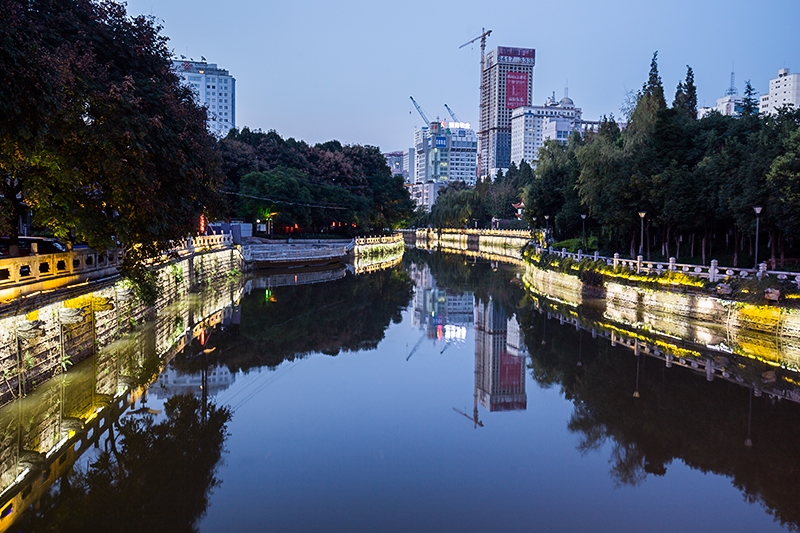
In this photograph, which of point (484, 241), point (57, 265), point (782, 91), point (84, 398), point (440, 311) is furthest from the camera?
point (782, 91)

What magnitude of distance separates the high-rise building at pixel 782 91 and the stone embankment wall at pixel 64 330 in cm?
13851

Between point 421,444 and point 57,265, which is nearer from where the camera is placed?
point 421,444

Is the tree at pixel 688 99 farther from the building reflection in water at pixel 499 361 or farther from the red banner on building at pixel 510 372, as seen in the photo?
the red banner on building at pixel 510 372

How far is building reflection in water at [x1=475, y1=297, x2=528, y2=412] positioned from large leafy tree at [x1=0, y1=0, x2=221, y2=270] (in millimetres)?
8484

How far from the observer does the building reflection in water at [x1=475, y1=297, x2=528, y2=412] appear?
531 inches

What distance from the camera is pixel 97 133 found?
13133mm

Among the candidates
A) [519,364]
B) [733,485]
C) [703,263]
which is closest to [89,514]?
[733,485]

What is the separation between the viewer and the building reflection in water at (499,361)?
13482 mm

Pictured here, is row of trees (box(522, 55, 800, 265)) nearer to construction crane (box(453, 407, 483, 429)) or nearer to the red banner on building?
the red banner on building

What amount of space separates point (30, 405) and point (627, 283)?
838 inches

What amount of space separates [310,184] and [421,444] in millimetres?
43753

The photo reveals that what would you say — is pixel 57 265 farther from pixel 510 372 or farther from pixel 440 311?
pixel 440 311

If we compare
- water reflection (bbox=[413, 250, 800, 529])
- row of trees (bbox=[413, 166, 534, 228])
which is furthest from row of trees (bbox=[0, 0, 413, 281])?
row of trees (bbox=[413, 166, 534, 228])

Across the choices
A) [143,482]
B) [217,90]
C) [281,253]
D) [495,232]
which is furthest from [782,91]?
[143,482]
